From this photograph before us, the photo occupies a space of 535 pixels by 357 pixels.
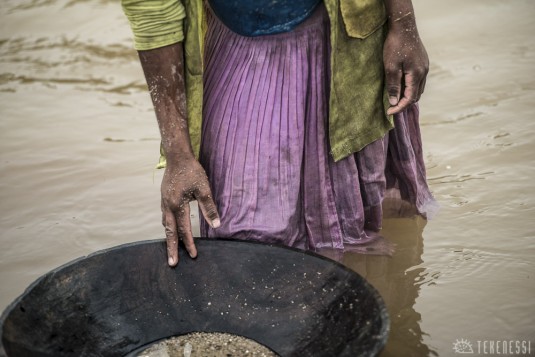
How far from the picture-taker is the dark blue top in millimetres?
1990

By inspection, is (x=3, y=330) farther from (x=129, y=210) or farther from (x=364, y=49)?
(x=129, y=210)

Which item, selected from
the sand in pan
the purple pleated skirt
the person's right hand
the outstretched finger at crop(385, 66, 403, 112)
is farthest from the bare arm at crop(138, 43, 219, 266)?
the outstretched finger at crop(385, 66, 403, 112)

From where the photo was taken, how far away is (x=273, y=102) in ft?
6.92

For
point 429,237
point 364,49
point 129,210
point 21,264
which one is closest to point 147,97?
point 129,210

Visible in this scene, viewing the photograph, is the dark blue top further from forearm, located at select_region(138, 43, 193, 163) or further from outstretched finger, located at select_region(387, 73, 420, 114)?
outstretched finger, located at select_region(387, 73, 420, 114)

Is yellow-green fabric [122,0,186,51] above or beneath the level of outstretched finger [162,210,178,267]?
above

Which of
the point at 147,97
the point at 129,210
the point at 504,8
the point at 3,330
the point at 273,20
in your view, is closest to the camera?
the point at 3,330

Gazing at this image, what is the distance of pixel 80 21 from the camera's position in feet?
19.1

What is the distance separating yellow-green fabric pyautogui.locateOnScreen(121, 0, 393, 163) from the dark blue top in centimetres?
7

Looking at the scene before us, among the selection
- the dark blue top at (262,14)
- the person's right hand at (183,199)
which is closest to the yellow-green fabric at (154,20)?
the dark blue top at (262,14)

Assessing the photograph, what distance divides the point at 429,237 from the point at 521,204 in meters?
0.45

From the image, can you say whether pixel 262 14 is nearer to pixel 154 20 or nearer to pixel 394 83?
pixel 154 20

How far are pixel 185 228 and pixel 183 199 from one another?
9 centimetres

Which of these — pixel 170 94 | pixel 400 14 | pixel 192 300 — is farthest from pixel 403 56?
pixel 192 300
